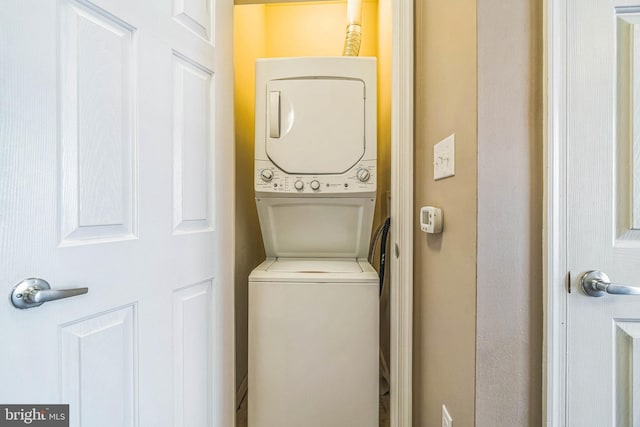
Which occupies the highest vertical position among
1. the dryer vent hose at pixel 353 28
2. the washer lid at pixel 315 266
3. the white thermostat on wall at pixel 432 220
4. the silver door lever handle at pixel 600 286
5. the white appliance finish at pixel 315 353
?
the dryer vent hose at pixel 353 28

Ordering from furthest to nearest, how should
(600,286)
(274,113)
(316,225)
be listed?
(316,225) → (274,113) → (600,286)

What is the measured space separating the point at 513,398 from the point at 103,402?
1017 millimetres

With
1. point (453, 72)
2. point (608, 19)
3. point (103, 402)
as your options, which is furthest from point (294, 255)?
A: point (608, 19)

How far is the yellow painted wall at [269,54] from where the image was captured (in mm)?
1690

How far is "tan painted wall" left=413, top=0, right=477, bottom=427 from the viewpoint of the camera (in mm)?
760

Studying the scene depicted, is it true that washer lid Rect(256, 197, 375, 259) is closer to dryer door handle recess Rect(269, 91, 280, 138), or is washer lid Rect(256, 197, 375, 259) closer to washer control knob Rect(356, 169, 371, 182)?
washer control knob Rect(356, 169, 371, 182)

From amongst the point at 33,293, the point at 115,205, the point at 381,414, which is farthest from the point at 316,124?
the point at 381,414

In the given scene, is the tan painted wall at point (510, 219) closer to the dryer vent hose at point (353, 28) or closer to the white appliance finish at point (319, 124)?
the white appliance finish at point (319, 124)

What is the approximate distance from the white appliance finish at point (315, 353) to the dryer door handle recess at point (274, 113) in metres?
0.74

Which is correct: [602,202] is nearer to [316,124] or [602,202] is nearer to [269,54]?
[316,124]

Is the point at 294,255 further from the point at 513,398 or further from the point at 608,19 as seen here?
the point at 608,19

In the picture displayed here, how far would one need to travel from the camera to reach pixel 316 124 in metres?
1.52

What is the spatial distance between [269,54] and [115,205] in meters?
1.89

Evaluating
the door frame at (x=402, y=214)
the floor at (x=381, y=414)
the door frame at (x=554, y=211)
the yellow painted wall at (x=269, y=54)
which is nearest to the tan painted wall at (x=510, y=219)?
the door frame at (x=554, y=211)
